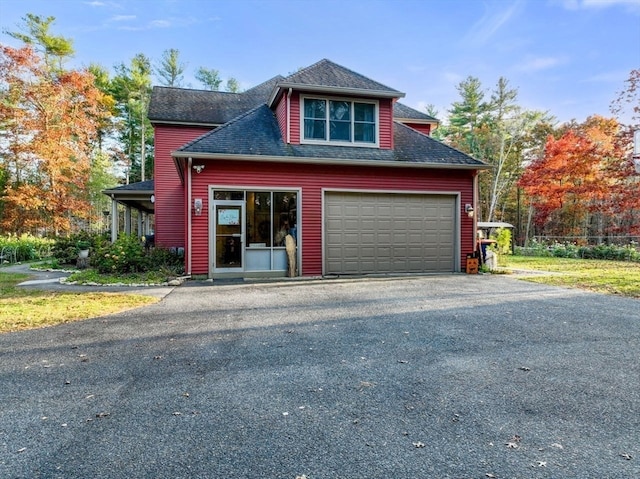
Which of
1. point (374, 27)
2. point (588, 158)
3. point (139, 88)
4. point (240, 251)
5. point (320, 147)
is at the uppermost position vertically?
point (139, 88)

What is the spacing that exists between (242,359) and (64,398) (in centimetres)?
148

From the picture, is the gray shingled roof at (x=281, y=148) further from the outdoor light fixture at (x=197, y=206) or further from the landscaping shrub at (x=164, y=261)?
the landscaping shrub at (x=164, y=261)

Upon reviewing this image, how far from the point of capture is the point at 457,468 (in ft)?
6.50

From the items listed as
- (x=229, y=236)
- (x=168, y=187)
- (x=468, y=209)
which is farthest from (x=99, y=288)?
(x=468, y=209)

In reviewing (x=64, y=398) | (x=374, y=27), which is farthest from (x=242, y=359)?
(x=374, y=27)

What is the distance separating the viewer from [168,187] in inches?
564

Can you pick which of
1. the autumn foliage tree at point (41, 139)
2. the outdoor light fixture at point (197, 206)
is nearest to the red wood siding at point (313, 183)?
the outdoor light fixture at point (197, 206)

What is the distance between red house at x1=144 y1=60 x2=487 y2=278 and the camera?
9867mm

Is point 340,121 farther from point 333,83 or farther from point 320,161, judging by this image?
point 320,161

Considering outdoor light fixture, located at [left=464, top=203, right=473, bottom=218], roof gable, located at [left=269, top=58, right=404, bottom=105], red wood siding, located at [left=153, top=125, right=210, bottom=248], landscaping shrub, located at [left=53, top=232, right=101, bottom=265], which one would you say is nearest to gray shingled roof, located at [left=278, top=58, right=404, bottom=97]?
roof gable, located at [left=269, top=58, right=404, bottom=105]

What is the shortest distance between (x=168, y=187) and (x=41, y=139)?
1083 cm

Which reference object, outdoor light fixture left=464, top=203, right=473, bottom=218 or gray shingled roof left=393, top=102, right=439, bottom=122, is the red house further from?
gray shingled roof left=393, top=102, right=439, bottom=122

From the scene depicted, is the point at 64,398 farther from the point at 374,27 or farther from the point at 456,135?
the point at 456,135

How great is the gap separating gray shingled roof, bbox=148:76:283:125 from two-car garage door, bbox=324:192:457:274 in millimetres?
6789
